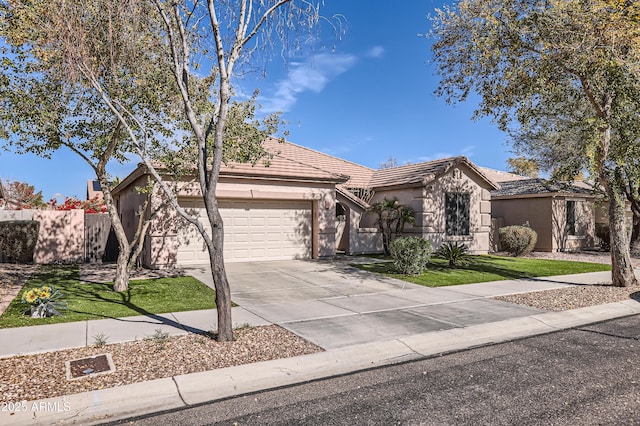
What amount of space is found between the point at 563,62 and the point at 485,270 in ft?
22.9

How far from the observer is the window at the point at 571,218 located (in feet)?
72.0

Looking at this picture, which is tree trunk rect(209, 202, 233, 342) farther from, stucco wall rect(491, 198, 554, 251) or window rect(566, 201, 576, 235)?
window rect(566, 201, 576, 235)

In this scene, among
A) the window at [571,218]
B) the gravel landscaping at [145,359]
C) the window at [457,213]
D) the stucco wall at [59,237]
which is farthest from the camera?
the window at [571,218]

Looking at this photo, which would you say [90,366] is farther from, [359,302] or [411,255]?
[411,255]

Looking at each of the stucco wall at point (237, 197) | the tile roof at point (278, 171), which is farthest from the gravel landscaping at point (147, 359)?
the tile roof at point (278, 171)

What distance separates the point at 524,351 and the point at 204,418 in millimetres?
4546

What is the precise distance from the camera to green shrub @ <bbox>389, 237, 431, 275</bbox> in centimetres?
1317

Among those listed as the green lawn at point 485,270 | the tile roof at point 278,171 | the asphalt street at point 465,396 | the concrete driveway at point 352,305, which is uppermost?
the tile roof at point 278,171

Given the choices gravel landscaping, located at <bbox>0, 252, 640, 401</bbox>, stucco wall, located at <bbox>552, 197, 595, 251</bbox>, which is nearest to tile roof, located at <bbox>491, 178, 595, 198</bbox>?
stucco wall, located at <bbox>552, 197, 595, 251</bbox>

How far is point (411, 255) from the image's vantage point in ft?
43.3

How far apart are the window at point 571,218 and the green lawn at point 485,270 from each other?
17.1 ft

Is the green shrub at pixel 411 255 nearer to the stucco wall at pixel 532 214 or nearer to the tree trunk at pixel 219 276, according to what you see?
the tree trunk at pixel 219 276

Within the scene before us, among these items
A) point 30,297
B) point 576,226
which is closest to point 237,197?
point 30,297

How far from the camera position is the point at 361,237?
19859 mm
